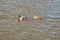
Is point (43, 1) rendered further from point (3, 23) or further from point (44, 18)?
point (3, 23)

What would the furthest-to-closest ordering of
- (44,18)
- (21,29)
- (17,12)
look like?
(17,12) < (44,18) < (21,29)

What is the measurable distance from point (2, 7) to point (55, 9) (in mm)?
2889

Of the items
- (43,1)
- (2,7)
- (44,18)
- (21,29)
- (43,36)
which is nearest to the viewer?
(43,36)

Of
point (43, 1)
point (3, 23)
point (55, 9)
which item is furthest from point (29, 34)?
point (43, 1)

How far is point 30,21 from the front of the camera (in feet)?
34.6

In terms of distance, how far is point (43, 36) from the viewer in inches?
347

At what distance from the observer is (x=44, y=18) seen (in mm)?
10906

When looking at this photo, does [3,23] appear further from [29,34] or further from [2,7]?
[2,7]

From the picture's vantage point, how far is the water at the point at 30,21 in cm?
891

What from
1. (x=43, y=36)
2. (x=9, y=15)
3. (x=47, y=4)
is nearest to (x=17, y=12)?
(x=9, y=15)

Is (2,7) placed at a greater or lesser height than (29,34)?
greater

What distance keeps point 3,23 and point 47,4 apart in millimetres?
4035

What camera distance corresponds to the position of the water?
8.91m

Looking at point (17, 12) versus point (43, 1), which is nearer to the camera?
point (17, 12)
